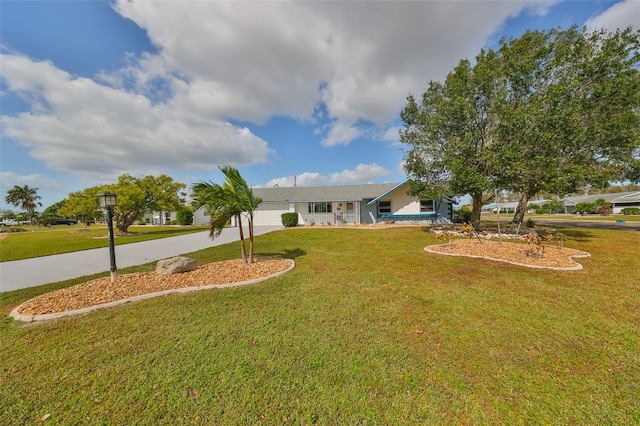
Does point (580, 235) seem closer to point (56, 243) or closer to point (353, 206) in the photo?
point (353, 206)

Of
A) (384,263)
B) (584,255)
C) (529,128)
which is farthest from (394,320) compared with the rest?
(529,128)

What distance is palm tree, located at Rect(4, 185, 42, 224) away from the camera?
207ft

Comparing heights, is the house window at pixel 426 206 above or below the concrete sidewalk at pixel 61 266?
above

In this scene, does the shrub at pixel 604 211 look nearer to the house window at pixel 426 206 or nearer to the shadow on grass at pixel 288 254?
the house window at pixel 426 206

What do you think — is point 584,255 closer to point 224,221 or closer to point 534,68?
point 534,68

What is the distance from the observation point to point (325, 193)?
25.6m

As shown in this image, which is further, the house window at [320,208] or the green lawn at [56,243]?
the house window at [320,208]

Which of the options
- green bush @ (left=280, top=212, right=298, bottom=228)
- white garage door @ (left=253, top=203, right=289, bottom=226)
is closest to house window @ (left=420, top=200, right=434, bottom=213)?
green bush @ (left=280, top=212, right=298, bottom=228)

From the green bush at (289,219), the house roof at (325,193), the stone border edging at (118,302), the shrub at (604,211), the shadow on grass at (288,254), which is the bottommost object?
the shrub at (604,211)

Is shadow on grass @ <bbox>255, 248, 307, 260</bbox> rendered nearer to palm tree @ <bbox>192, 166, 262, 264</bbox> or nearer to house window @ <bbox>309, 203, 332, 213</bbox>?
palm tree @ <bbox>192, 166, 262, 264</bbox>

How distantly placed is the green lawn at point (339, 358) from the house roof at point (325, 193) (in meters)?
18.4

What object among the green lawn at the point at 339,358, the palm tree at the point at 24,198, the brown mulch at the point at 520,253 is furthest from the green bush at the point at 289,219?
the palm tree at the point at 24,198

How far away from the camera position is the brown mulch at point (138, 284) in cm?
477

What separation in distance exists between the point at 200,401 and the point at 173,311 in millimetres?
2582
